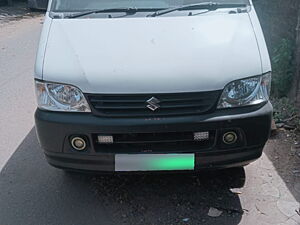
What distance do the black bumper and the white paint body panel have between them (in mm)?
214

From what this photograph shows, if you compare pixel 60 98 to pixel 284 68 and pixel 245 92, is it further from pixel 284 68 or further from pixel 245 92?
pixel 284 68

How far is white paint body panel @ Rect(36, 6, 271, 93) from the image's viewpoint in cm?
303

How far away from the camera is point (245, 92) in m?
3.15

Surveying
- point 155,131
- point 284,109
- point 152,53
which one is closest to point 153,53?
point 152,53

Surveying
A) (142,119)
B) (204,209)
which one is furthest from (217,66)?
(204,209)

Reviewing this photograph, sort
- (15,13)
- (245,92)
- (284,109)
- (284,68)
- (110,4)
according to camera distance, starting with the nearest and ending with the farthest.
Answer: (245,92) → (110,4) → (284,109) → (284,68) → (15,13)

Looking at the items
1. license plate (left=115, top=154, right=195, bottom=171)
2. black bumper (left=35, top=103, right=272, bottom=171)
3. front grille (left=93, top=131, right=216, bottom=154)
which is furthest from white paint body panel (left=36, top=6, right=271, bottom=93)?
license plate (left=115, top=154, right=195, bottom=171)

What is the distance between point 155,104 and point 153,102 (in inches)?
0.8

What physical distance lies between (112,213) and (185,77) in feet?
3.98

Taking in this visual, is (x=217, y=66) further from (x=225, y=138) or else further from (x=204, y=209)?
(x=204, y=209)

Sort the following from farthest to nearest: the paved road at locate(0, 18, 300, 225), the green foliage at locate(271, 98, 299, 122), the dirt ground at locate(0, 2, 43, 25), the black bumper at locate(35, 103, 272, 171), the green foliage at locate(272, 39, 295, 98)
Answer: the dirt ground at locate(0, 2, 43, 25) → the green foliage at locate(272, 39, 295, 98) → the green foliage at locate(271, 98, 299, 122) → the paved road at locate(0, 18, 300, 225) → the black bumper at locate(35, 103, 272, 171)

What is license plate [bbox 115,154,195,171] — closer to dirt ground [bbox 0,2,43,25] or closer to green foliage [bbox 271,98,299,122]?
green foliage [bbox 271,98,299,122]

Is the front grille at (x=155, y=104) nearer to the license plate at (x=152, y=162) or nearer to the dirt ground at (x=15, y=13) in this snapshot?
the license plate at (x=152, y=162)

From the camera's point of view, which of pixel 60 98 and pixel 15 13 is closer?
pixel 60 98
